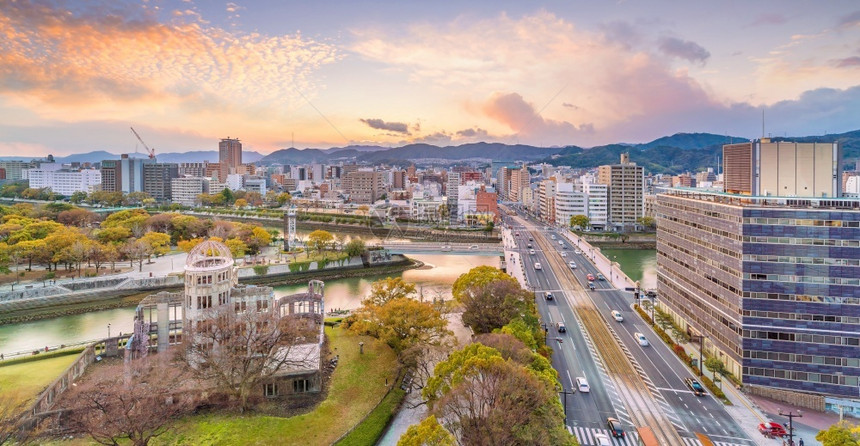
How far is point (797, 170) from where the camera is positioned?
18641mm

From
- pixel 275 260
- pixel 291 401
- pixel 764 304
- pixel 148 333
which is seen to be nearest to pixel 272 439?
pixel 291 401

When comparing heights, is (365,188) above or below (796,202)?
above

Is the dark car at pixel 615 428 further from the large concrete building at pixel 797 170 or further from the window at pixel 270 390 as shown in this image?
the large concrete building at pixel 797 170

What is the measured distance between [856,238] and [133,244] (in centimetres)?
4371

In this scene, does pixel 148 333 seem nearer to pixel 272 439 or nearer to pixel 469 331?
pixel 272 439

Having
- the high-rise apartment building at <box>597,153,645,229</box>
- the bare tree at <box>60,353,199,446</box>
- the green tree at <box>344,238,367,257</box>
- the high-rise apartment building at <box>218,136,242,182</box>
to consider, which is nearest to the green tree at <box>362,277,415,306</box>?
the bare tree at <box>60,353,199,446</box>

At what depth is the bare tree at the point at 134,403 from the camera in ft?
37.2

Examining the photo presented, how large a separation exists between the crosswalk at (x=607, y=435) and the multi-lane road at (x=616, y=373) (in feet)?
0.09

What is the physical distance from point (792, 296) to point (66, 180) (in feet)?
412

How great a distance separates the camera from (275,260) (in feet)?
128

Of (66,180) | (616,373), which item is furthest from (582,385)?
(66,180)

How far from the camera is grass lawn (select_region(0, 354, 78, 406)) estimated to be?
49.3ft

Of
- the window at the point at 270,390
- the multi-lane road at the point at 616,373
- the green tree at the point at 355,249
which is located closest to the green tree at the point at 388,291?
the window at the point at 270,390

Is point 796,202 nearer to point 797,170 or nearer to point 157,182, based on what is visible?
point 797,170
